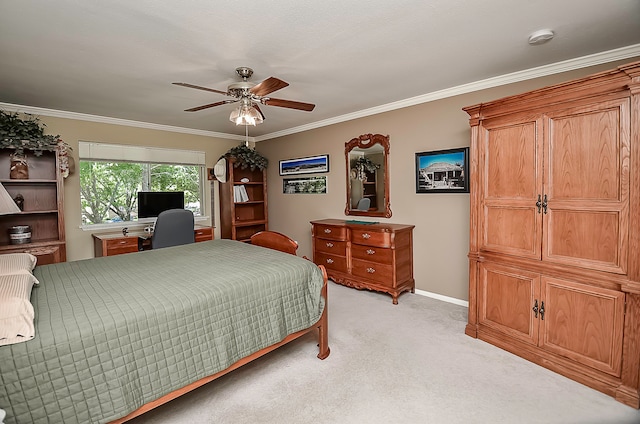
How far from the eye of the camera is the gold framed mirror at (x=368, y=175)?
404 centimetres

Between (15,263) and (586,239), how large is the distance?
3.72 metres

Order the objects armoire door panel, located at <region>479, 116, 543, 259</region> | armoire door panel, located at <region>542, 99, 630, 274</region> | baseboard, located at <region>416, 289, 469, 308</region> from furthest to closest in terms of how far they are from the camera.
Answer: baseboard, located at <region>416, 289, 469, 308</region> < armoire door panel, located at <region>479, 116, 543, 259</region> < armoire door panel, located at <region>542, 99, 630, 274</region>

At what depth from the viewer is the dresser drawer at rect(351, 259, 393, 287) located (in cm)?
357

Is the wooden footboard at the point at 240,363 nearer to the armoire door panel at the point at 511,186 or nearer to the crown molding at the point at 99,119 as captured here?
the armoire door panel at the point at 511,186

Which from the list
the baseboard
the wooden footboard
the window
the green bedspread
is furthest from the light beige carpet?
the window

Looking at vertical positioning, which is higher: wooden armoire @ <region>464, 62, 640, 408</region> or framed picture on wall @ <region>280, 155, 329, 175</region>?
framed picture on wall @ <region>280, 155, 329, 175</region>

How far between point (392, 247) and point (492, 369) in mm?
1552

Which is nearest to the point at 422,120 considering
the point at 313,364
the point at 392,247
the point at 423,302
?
the point at 392,247

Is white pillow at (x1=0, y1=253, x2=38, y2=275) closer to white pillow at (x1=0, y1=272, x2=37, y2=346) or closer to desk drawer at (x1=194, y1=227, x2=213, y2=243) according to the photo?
white pillow at (x1=0, y1=272, x2=37, y2=346)

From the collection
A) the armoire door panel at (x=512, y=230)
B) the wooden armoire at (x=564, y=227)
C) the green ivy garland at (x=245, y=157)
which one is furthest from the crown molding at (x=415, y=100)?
the armoire door panel at (x=512, y=230)

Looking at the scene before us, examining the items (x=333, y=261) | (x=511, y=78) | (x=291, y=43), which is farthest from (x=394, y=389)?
(x=511, y=78)

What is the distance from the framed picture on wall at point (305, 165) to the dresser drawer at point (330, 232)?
3.31 ft

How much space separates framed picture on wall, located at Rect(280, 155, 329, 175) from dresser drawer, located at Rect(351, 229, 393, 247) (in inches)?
53.2

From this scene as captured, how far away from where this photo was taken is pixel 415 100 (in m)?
3.62
